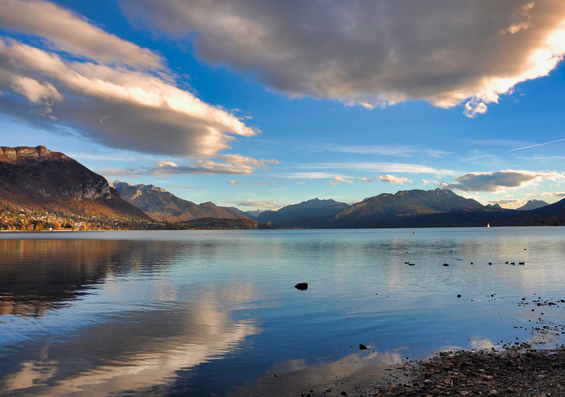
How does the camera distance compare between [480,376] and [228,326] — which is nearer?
[480,376]

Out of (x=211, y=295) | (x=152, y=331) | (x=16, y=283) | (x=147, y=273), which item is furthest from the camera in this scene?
(x=147, y=273)

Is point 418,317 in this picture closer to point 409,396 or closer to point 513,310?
point 513,310

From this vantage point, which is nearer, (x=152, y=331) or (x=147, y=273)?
(x=152, y=331)

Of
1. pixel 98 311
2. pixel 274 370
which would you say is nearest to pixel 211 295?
pixel 98 311

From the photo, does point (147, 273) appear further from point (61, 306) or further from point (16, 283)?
point (61, 306)

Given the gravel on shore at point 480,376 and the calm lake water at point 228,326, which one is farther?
the calm lake water at point 228,326

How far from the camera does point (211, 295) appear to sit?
4391cm

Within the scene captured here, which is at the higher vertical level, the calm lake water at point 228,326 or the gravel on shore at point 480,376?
the gravel on shore at point 480,376

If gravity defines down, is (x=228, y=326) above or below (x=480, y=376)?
below

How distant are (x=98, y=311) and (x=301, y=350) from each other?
894 inches

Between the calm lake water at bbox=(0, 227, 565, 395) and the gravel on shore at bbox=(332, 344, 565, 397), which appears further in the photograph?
the calm lake water at bbox=(0, 227, 565, 395)

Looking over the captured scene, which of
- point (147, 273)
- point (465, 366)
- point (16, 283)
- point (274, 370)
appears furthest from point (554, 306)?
point (16, 283)

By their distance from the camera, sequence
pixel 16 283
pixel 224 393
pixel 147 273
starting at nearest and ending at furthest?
1. pixel 224 393
2. pixel 16 283
3. pixel 147 273

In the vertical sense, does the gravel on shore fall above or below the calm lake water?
above
